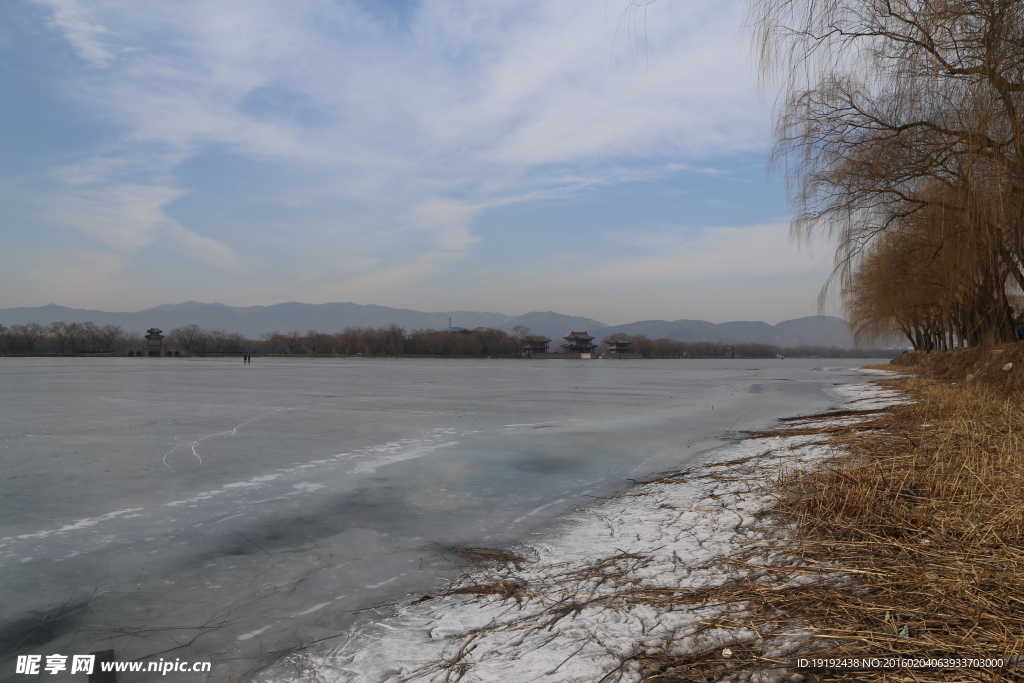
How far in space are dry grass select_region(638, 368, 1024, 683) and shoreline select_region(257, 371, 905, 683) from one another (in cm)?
8

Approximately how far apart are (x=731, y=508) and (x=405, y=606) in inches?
105

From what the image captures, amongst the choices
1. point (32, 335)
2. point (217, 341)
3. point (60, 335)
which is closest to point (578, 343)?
point (217, 341)

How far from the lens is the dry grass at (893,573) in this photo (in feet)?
7.09

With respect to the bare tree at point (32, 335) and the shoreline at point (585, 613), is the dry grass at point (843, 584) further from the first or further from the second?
the bare tree at point (32, 335)

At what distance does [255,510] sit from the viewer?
5215 mm

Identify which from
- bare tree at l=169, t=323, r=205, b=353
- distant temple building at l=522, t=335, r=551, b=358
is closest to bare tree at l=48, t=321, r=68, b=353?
bare tree at l=169, t=323, r=205, b=353

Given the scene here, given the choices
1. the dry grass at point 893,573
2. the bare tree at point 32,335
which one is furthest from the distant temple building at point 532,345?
the dry grass at point 893,573

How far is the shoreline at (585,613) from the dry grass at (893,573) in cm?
8

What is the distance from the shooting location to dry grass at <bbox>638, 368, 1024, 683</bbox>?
7.09 ft

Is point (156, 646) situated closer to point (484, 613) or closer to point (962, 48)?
point (484, 613)

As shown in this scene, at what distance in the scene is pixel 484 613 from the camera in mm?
2990

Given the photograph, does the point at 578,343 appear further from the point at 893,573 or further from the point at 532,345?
the point at 893,573

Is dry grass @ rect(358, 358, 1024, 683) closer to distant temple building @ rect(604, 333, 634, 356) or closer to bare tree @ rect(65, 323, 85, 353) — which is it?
distant temple building @ rect(604, 333, 634, 356)

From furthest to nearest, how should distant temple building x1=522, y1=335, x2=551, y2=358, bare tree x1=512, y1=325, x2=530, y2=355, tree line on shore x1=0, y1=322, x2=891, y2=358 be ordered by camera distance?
bare tree x1=512, y1=325, x2=530, y2=355
distant temple building x1=522, y1=335, x2=551, y2=358
tree line on shore x1=0, y1=322, x2=891, y2=358
